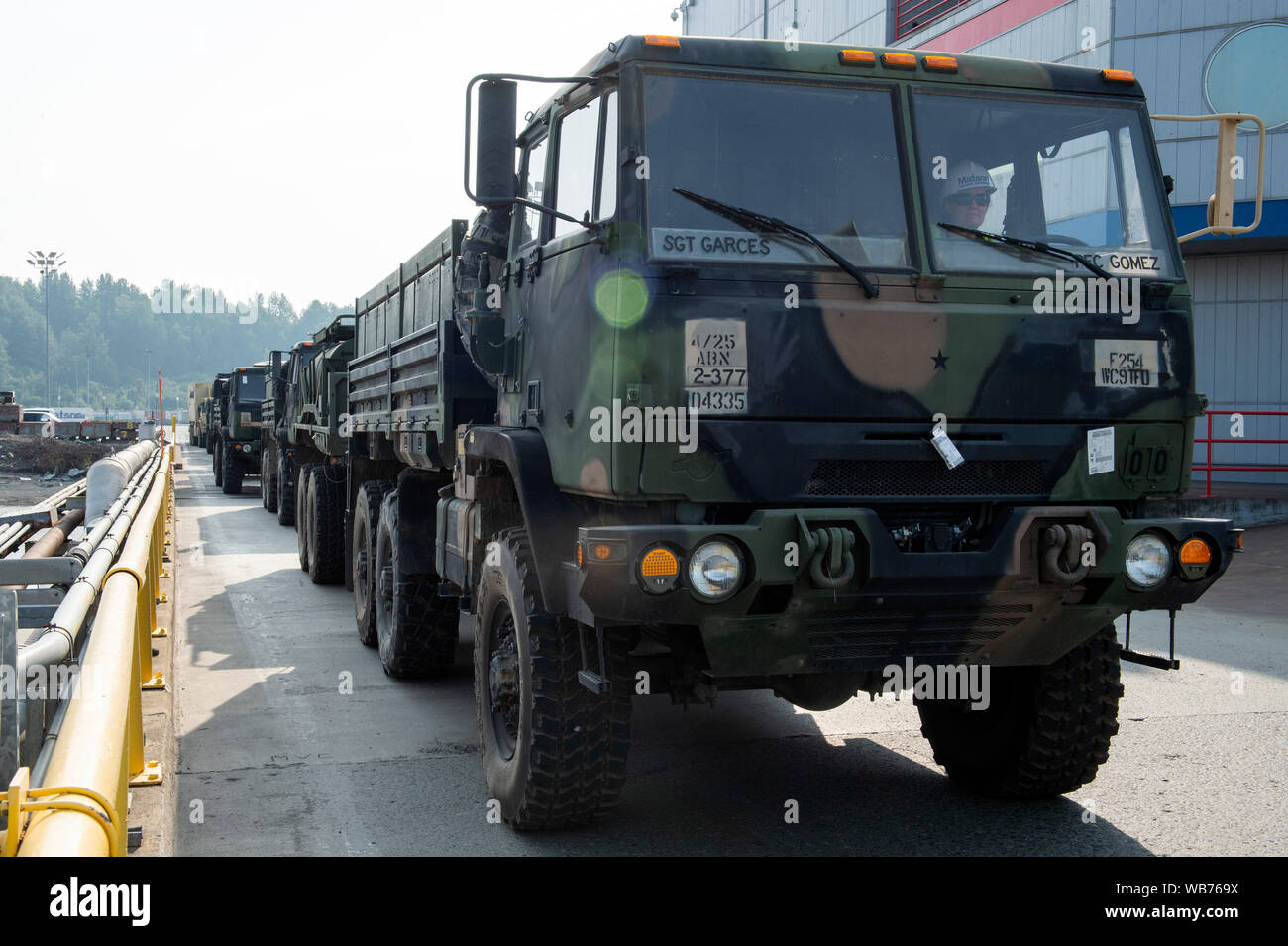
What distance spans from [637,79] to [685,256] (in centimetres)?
70

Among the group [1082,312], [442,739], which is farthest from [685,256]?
[442,739]

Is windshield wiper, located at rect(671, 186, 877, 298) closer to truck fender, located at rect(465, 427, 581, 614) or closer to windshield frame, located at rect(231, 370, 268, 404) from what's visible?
truck fender, located at rect(465, 427, 581, 614)

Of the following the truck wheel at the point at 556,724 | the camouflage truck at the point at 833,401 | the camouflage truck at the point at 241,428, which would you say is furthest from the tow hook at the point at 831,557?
the camouflage truck at the point at 241,428

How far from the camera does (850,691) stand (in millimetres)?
5195

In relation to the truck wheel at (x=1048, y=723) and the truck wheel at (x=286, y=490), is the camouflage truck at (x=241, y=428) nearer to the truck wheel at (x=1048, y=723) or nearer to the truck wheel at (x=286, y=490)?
the truck wheel at (x=286, y=490)

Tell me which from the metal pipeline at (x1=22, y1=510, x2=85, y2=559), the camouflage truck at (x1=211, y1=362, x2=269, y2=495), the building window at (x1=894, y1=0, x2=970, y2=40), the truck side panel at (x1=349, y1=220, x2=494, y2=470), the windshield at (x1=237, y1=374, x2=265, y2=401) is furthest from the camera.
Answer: the windshield at (x1=237, y1=374, x2=265, y2=401)

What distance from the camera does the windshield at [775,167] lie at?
4.58 metres

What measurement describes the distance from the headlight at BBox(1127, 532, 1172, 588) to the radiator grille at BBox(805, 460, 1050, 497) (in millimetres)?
369

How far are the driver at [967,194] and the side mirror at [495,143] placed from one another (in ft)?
5.28

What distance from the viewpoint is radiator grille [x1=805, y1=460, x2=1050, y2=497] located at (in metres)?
4.59

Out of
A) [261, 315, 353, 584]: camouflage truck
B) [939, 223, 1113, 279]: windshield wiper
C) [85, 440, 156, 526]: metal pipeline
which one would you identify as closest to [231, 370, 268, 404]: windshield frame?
[261, 315, 353, 584]: camouflage truck
